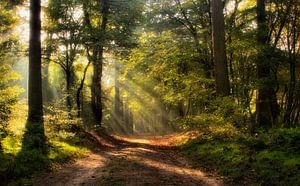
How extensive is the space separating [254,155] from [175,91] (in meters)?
9.68

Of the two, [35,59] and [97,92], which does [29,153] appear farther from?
[97,92]

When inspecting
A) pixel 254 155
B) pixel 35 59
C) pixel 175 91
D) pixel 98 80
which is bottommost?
pixel 254 155

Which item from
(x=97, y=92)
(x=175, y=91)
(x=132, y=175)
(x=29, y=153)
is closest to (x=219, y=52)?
(x=175, y=91)

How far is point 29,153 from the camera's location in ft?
33.8

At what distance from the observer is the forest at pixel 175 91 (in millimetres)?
9055

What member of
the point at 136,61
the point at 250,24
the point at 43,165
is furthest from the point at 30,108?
the point at 250,24

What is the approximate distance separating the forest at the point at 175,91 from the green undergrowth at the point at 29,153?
0.04 metres

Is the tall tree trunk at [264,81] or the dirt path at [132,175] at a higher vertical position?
the tall tree trunk at [264,81]

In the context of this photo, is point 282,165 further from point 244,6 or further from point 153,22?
point 153,22

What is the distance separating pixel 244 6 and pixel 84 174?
583 inches

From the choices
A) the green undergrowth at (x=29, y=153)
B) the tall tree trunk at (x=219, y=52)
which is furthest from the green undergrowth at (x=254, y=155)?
the green undergrowth at (x=29, y=153)

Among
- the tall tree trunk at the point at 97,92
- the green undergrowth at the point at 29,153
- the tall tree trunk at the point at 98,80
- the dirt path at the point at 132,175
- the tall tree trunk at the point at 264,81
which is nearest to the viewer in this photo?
the dirt path at the point at 132,175

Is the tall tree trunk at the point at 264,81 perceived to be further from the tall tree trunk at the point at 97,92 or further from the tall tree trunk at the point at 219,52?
the tall tree trunk at the point at 97,92

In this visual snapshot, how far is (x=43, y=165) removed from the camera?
10344 mm
